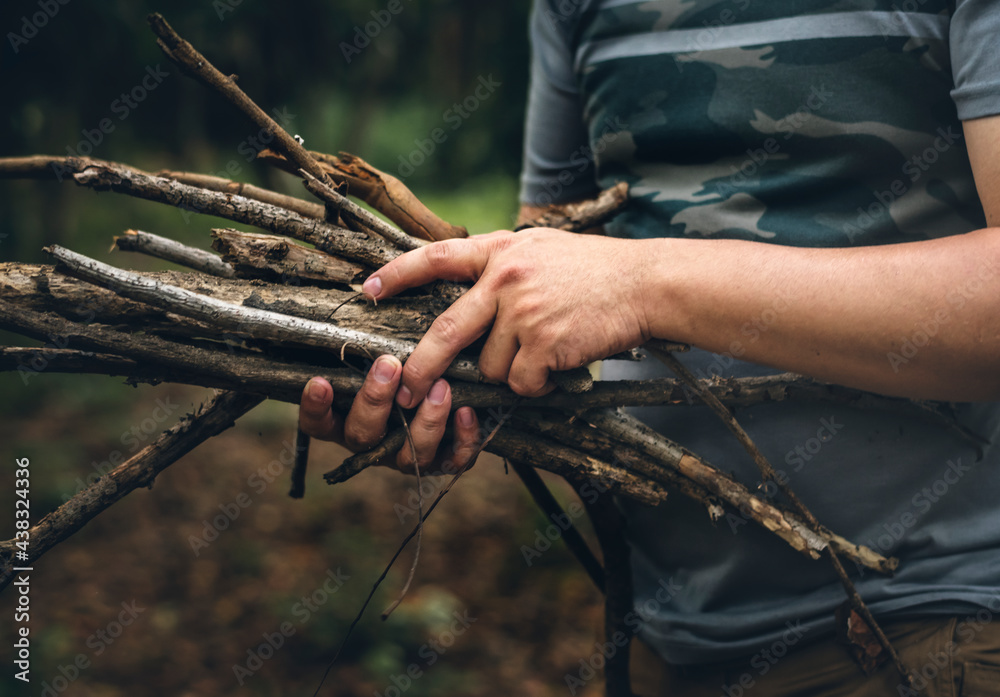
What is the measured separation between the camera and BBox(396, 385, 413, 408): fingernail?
4.00 feet

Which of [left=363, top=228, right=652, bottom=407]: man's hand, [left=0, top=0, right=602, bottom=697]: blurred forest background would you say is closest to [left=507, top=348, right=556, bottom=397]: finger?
[left=363, top=228, right=652, bottom=407]: man's hand

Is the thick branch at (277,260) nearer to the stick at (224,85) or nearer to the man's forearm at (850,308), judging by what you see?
the stick at (224,85)

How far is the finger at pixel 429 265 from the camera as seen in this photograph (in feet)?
3.91

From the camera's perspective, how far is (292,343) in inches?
48.1

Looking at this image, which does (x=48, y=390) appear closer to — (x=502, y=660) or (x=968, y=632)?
(x=502, y=660)

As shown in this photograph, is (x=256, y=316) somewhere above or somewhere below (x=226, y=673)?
above

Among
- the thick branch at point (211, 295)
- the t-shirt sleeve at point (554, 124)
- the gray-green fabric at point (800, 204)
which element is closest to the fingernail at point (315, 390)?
the thick branch at point (211, 295)

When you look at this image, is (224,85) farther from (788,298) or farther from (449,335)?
(788,298)

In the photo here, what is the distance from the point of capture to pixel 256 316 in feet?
3.75

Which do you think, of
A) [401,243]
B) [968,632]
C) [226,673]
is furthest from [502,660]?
[401,243]

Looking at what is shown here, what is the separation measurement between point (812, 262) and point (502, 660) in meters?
3.44

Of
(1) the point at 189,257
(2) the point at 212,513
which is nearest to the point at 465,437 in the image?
(1) the point at 189,257

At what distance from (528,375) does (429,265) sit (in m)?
0.31

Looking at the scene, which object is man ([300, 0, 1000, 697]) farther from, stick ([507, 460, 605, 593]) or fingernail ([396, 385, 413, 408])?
stick ([507, 460, 605, 593])
